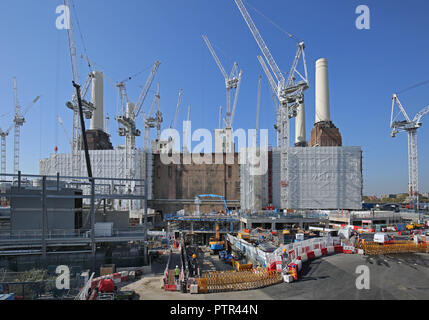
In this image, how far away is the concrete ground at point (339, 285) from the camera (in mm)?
14602

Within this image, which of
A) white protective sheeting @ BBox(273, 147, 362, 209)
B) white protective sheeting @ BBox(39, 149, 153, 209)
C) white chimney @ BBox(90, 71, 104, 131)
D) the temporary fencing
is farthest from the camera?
white chimney @ BBox(90, 71, 104, 131)

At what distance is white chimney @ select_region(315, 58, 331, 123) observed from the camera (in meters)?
74.6

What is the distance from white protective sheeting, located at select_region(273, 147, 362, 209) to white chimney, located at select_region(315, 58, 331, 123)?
33.6 feet

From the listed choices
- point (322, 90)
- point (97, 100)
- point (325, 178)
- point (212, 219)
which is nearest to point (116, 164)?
point (97, 100)

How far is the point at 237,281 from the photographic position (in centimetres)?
1722

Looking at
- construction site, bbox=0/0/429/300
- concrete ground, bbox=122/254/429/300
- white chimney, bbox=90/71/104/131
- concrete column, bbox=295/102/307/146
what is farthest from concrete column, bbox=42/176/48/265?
concrete column, bbox=295/102/307/146

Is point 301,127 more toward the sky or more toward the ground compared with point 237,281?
more toward the sky

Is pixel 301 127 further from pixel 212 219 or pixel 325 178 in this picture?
pixel 212 219

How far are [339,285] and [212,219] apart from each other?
39.2 m

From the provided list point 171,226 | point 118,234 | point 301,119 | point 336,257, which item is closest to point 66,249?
point 118,234

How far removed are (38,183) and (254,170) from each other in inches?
2101

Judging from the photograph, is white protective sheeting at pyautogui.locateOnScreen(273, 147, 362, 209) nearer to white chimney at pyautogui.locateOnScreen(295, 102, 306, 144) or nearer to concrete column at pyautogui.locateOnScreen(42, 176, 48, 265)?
white chimney at pyautogui.locateOnScreen(295, 102, 306, 144)
